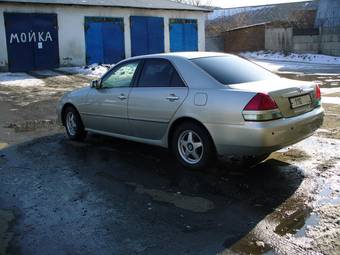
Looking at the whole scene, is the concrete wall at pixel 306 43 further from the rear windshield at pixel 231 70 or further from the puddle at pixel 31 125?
the rear windshield at pixel 231 70

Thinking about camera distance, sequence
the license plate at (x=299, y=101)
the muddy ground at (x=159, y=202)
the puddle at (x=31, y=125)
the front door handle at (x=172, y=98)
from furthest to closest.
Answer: the puddle at (x=31, y=125)
the front door handle at (x=172, y=98)
the license plate at (x=299, y=101)
the muddy ground at (x=159, y=202)

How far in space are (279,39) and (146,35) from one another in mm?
12156

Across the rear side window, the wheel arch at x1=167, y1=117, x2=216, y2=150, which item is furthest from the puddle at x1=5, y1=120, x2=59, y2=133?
the wheel arch at x1=167, y1=117, x2=216, y2=150

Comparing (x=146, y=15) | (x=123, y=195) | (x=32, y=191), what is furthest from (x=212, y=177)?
(x=146, y=15)

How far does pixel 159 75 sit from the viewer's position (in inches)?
256

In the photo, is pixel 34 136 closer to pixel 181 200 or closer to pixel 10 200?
pixel 10 200

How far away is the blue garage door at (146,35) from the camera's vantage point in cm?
2452

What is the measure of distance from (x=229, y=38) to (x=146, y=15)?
44.6 ft

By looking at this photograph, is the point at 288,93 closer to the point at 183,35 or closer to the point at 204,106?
the point at 204,106

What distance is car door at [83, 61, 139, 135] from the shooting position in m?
6.93

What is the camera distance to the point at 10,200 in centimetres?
517

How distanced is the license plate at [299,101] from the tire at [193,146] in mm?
1072

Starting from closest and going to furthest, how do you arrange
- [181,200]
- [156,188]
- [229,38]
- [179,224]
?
1. [179,224]
2. [181,200]
3. [156,188]
4. [229,38]

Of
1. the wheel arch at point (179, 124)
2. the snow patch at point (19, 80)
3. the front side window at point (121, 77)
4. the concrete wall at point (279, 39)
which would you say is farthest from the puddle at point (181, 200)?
the concrete wall at point (279, 39)
